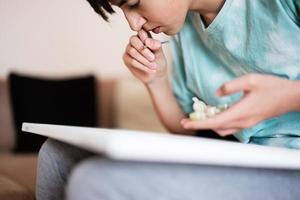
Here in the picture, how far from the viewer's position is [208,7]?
710 millimetres

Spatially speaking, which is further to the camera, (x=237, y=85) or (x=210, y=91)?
(x=210, y=91)

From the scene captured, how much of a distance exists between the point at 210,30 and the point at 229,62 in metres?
0.07

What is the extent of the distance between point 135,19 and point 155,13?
39mm

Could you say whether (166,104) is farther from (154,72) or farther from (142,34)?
(142,34)

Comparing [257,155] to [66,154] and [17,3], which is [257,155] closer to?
[66,154]

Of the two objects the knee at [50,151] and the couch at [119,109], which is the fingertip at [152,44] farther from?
the couch at [119,109]

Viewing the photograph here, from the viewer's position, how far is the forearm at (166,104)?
0.84 m

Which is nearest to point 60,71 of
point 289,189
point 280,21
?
point 280,21

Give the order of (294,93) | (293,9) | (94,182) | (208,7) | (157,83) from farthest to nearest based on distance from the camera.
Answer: (157,83), (208,7), (293,9), (294,93), (94,182)

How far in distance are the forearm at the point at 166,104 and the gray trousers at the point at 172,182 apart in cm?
39

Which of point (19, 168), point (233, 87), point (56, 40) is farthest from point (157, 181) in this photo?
point (56, 40)

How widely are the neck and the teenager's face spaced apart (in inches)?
1.1

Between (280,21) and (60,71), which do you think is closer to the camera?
(280,21)

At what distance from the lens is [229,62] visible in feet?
2.42
